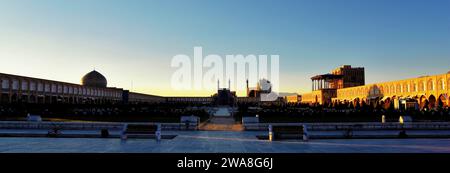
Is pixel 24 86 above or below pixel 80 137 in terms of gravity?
above

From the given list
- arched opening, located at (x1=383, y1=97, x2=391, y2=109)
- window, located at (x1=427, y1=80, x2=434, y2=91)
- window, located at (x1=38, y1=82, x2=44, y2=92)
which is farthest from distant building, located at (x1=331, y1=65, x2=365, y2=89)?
window, located at (x1=38, y1=82, x2=44, y2=92)

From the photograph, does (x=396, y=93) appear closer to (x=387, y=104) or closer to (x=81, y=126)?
(x=387, y=104)

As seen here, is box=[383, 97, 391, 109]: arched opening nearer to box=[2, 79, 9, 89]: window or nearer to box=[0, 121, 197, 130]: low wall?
box=[0, 121, 197, 130]: low wall

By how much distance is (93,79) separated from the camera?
242ft

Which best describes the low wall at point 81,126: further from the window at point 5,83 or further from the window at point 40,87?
the window at point 40,87

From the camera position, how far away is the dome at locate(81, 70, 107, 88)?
240 ft

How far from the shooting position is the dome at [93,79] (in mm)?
73000

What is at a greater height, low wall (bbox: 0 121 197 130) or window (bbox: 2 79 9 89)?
window (bbox: 2 79 9 89)

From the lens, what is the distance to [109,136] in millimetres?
10406


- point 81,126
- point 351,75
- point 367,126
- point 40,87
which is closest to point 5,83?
point 40,87

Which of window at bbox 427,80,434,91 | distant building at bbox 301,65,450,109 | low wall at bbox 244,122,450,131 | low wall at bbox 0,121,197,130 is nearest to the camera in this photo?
low wall at bbox 244,122,450,131
